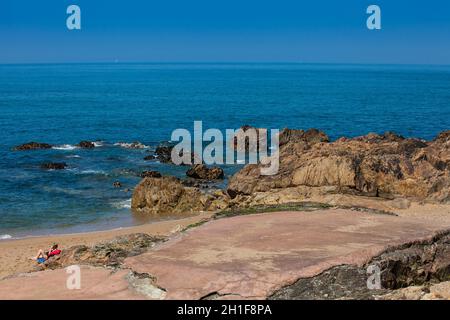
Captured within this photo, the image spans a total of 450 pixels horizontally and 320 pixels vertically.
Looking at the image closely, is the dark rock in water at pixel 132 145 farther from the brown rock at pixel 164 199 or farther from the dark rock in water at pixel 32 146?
the brown rock at pixel 164 199

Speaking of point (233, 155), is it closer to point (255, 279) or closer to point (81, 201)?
point (81, 201)

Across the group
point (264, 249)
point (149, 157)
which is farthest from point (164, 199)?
point (264, 249)

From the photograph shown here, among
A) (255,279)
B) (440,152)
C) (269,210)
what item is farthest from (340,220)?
(440,152)

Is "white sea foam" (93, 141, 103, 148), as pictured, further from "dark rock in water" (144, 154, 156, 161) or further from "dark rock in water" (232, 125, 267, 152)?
"dark rock in water" (232, 125, 267, 152)

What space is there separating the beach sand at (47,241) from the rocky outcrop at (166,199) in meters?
2.10

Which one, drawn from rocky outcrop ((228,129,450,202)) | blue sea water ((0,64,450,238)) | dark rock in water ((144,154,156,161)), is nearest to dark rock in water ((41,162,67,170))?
blue sea water ((0,64,450,238))

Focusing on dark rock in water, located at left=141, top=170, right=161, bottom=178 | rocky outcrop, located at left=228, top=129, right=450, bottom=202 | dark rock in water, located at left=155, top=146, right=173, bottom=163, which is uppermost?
rocky outcrop, located at left=228, top=129, right=450, bottom=202

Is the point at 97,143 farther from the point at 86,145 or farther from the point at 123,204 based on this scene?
the point at 123,204

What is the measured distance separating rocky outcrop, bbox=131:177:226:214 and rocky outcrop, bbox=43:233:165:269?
14.6m

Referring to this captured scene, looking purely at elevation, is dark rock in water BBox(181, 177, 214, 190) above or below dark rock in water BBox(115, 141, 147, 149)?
below

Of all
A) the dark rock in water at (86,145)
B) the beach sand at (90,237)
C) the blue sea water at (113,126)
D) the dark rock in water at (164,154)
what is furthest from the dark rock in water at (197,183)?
the dark rock in water at (86,145)

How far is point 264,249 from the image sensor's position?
14297mm

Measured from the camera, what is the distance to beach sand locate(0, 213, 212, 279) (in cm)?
2209

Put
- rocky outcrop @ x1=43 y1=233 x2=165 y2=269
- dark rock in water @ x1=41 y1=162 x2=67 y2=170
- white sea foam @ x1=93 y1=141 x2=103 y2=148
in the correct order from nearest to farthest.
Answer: rocky outcrop @ x1=43 y1=233 x2=165 y2=269 < dark rock in water @ x1=41 y1=162 x2=67 y2=170 < white sea foam @ x1=93 y1=141 x2=103 y2=148
